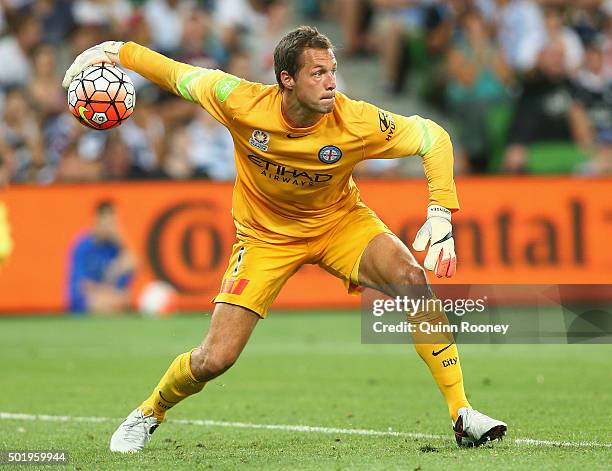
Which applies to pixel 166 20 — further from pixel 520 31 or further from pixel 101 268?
pixel 520 31

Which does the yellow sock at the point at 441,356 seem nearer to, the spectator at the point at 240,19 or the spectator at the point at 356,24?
the spectator at the point at 240,19

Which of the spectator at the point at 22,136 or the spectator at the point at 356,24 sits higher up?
the spectator at the point at 356,24

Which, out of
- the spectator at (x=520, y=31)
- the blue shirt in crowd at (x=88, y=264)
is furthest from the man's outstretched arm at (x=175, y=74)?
the spectator at (x=520, y=31)

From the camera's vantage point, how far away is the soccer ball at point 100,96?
8297 millimetres

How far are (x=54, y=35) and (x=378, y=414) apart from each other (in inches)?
537

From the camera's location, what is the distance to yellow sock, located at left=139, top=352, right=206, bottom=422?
784cm

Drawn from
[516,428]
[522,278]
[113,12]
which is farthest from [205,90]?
[113,12]

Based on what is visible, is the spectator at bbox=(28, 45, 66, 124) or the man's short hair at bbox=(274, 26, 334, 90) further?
the spectator at bbox=(28, 45, 66, 124)

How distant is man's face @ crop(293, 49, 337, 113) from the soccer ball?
1376 mm

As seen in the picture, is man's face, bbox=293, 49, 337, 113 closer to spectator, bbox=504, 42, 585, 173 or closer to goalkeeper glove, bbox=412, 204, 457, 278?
goalkeeper glove, bbox=412, 204, 457, 278

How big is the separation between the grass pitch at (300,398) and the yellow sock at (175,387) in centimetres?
27

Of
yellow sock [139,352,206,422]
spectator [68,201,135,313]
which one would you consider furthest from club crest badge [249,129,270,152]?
spectator [68,201,135,313]

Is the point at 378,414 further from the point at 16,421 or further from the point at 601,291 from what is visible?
the point at 601,291

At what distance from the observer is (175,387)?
7891mm
